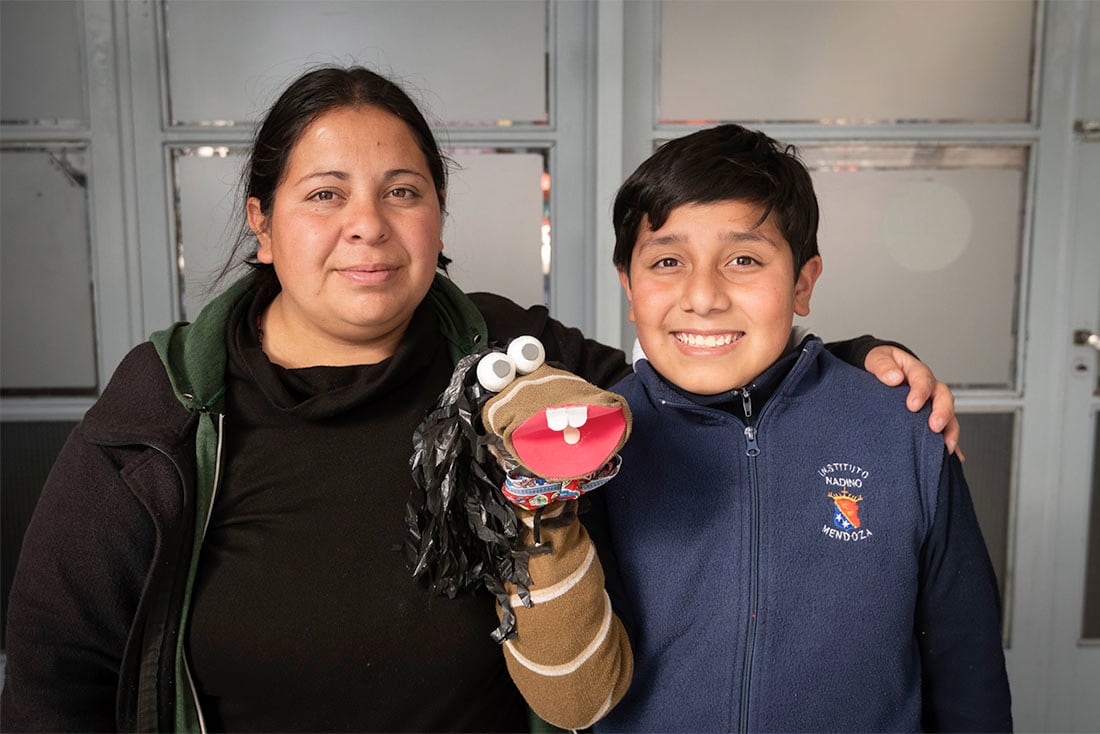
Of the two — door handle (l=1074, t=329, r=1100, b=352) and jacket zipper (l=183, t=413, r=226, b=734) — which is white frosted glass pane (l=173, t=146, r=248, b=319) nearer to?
jacket zipper (l=183, t=413, r=226, b=734)

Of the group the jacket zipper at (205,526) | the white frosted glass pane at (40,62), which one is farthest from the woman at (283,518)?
the white frosted glass pane at (40,62)

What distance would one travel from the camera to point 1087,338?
2.14m

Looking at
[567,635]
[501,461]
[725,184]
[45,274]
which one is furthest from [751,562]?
[45,274]

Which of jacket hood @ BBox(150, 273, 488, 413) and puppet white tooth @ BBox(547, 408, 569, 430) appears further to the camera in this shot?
jacket hood @ BBox(150, 273, 488, 413)

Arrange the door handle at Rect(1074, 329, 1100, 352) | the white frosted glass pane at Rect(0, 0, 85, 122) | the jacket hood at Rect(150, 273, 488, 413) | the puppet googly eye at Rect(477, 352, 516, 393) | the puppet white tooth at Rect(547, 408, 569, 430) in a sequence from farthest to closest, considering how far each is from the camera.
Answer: the door handle at Rect(1074, 329, 1100, 352) → the white frosted glass pane at Rect(0, 0, 85, 122) → the jacket hood at Rect(150, 273, 488, 413) → the puppet googly eye at Rect(477, 352, 516, 393) → the puppet white tooth at Rect(547, 408, 569, 430)

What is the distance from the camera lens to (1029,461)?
217cm

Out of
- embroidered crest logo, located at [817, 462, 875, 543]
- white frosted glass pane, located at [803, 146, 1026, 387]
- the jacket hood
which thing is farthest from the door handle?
the jacket hood

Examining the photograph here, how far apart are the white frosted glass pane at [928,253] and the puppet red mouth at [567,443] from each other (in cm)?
154

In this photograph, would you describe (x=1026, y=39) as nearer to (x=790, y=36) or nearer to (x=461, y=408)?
(x=790, y=36)

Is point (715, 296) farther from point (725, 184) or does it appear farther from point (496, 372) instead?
point (496, 372)

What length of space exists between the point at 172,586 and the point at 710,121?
5.33 ft

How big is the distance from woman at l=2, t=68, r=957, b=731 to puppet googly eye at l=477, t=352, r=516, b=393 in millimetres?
263

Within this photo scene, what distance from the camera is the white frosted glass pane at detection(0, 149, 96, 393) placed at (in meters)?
2.05

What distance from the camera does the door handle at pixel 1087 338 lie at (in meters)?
2.12
